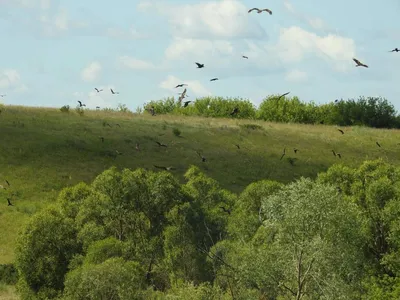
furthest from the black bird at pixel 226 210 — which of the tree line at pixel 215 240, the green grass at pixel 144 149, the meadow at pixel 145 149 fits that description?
the meadow at pixel 145 149

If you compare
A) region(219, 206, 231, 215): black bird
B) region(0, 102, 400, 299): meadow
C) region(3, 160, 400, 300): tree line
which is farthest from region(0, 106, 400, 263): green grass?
region(219, 206, 231, 215): black bird

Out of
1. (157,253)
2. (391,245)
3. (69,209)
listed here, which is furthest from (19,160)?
(391,245)

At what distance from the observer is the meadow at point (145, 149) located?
354 ft

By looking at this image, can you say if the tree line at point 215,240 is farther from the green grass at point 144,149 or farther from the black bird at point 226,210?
the green grass at point 144,149

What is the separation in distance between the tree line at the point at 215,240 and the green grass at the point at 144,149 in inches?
864

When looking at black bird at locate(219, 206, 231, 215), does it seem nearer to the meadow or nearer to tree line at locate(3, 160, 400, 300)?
tree line at locate(3, 160, 400, 300)

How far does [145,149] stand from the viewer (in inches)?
4941

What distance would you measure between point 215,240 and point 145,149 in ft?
172

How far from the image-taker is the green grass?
10800 centimetres

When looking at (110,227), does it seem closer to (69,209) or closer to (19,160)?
(69,209)

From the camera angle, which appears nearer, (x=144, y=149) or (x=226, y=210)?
(x=226, y=210)

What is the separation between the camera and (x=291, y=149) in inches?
5443

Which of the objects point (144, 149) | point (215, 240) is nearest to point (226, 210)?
point (215, 240)

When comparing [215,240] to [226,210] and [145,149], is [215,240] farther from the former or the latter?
[145,149]
